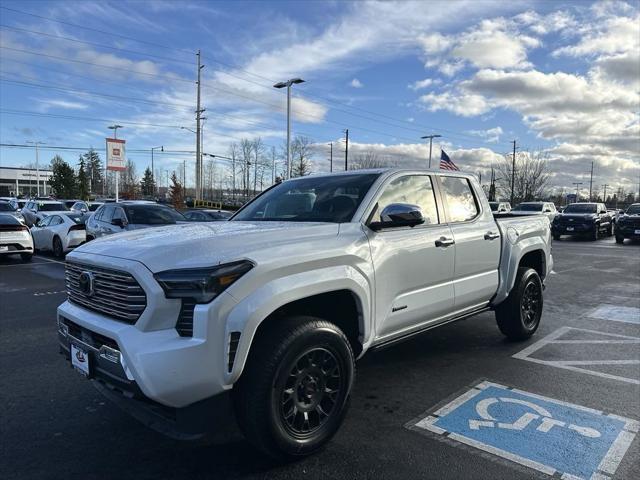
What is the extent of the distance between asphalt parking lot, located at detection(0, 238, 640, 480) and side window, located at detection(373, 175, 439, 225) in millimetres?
1570

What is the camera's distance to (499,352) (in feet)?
17.9

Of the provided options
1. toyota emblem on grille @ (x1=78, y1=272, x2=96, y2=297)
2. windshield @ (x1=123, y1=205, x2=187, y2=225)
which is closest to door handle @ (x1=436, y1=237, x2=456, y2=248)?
toyota emblem on grille @ (x1=78, y1=272, x2=96, y2=297)

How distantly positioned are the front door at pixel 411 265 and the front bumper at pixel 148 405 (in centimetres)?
141

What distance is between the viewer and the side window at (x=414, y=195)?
13.6ft

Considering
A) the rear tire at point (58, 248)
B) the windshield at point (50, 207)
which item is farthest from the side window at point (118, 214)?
the windshield at point (50, 207)

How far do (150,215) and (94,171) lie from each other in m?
111

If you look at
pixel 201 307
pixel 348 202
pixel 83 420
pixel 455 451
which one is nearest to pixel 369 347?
pixel 455 451

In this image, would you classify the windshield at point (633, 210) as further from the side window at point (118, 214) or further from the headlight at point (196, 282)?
the headlight at point (196, 282)

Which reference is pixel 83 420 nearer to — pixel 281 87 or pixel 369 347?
pixel 369 347

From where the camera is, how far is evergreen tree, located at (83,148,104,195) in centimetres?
10505

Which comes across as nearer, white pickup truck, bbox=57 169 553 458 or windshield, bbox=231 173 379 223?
white pickup truck, bbox=57 169 553 458

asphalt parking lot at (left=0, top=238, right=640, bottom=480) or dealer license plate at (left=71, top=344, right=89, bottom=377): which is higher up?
dealer license plate at (left=71, top=344, right=89, bottom=377)

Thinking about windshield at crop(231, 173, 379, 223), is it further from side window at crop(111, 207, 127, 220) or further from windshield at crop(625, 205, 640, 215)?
windshield at crop(625, 205, 640, 215)

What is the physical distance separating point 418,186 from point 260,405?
8.45ft
